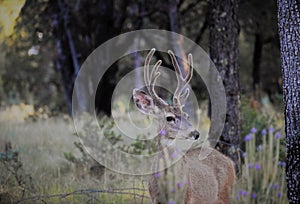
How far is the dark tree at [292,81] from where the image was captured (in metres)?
4.61

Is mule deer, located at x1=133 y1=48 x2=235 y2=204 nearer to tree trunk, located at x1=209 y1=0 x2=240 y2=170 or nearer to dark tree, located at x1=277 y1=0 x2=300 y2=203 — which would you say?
dark tree, located at x1=277 y1=0 x2=300 y2=203

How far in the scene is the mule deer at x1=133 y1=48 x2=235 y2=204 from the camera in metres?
4.94

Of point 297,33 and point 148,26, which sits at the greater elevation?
point 148,26

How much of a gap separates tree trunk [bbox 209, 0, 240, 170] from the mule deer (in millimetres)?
1336

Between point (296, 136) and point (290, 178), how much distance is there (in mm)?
410

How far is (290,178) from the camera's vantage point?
469 centimetres

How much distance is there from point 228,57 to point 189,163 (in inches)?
85.9

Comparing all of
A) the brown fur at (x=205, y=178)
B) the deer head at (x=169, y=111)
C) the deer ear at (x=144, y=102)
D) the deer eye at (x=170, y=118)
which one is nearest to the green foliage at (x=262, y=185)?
the brown fur at (x=205, y=178)

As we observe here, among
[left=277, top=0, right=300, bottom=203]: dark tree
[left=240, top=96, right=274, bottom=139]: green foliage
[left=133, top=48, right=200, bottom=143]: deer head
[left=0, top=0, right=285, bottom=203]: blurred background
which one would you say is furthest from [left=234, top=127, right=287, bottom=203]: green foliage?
[left=240, top=96, right=274, bottom=139]: green foliage

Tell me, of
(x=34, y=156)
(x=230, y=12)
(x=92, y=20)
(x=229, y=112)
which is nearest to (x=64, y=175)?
(x=34, y=156)

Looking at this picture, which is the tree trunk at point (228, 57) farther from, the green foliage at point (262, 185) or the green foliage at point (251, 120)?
the green foliage at point (251, 120)

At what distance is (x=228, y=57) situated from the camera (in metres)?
6.80

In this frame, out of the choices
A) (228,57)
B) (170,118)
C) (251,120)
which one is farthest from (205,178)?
(251,120)

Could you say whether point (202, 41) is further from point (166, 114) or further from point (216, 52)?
point (166, 114)
